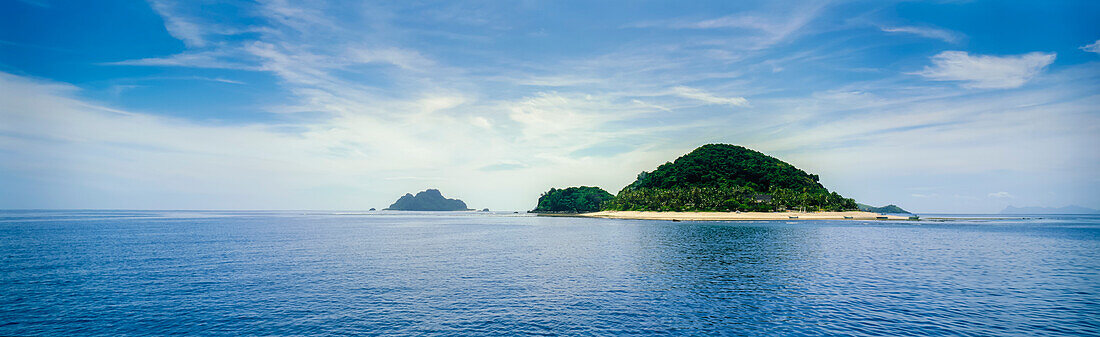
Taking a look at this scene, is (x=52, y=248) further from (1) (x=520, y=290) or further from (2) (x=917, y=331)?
(2) (x=917, y=331)

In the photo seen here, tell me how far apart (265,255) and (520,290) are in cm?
4456

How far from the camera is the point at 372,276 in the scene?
46594 millimetres

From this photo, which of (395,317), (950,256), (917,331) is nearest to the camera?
(917,331)

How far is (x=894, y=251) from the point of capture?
6975 centimetres

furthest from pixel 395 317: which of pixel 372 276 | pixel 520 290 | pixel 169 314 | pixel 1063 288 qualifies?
pixel 1063 288

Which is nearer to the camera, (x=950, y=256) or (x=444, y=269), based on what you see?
(x=444, y=269)

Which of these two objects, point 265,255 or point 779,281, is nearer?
point 779,281

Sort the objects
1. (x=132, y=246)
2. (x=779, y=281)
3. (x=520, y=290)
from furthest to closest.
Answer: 1. (x=132, y=246)
2. (x=779, y=281)
3. (x=520, y=290)

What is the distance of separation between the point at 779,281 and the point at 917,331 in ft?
55.7

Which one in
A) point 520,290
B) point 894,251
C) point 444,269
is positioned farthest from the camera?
point 894,251

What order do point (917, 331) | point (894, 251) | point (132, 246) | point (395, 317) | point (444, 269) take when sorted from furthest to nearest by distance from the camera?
point (132, 246) < point (894, 251) < point (444, 269) < point (395, 317) < point (917, 331)

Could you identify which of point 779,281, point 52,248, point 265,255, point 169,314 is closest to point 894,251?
point 779,281

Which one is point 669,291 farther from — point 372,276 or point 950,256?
point 950,256

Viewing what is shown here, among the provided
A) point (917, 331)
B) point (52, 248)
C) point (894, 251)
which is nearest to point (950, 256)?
point (894, 251)
